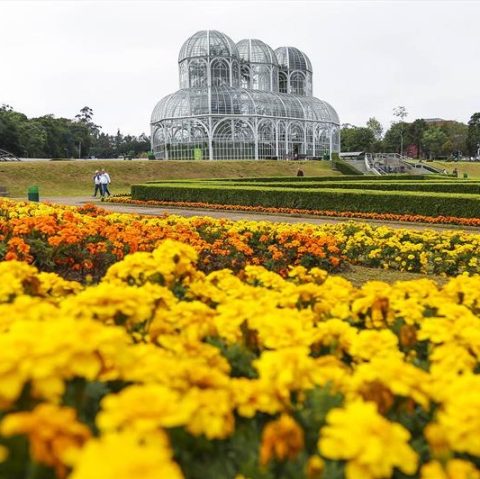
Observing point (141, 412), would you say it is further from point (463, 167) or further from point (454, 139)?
point (454, 139)

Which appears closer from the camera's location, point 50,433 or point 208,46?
point 50,433

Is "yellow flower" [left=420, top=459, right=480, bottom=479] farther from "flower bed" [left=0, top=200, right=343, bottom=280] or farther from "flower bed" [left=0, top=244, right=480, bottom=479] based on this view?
"flower bed" [left=0, top=200, right=343, bottom=280]

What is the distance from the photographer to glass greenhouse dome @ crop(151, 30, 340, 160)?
1774 inches

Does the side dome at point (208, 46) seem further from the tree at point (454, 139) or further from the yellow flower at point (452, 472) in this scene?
the yellow flower at point (452, 472)

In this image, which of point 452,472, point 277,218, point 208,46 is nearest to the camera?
point 452,472

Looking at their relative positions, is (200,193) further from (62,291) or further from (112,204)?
(62,291)

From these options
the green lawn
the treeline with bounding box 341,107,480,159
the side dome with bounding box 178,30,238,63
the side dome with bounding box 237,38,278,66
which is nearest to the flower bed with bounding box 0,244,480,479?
the side dome with bounding box 178,30,238,63

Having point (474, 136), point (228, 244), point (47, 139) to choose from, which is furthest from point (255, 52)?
point (228, 244)

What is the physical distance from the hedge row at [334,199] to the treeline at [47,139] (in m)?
32.2

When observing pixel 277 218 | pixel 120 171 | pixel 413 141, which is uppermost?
pixel 413 141

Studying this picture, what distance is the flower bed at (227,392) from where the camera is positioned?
1.31 metres

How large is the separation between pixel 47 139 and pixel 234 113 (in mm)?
31924

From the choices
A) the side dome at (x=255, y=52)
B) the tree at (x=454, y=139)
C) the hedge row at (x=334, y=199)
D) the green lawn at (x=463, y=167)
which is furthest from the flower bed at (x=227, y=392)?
the tree at (x=454, y=139)

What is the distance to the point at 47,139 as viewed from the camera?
222 ft
